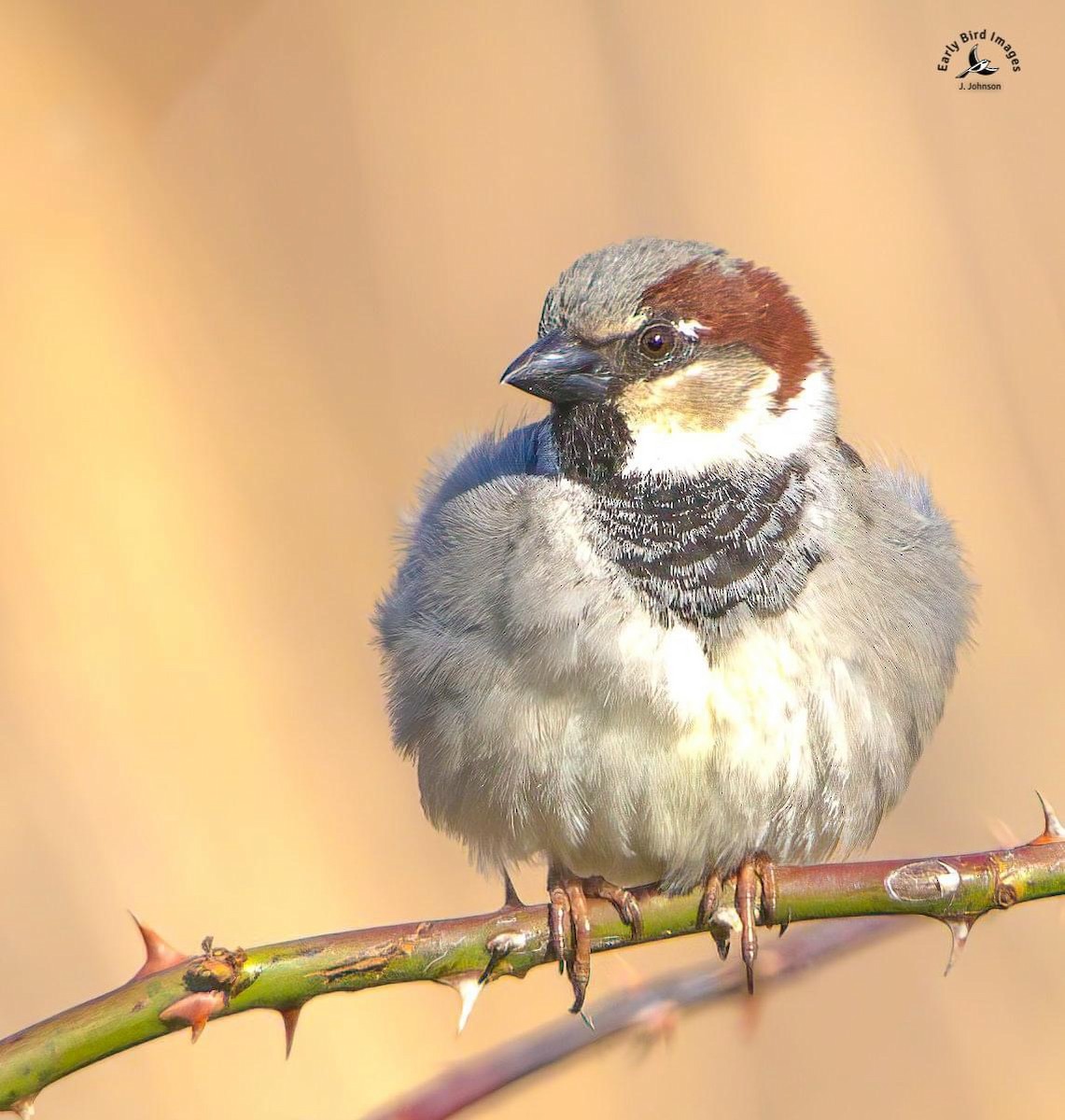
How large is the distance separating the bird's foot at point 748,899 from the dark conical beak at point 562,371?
95cm

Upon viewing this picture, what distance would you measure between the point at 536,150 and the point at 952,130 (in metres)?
1.13

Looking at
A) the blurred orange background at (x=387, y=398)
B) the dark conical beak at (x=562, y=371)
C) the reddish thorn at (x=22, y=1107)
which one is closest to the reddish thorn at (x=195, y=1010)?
the reddish thorn at (x=22, y=1107)

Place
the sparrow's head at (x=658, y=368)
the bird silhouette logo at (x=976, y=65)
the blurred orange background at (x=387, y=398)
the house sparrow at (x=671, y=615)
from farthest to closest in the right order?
1. the bird silhouette logo at (x=976, y=65)
2. the blurred orange background at (x=387, y=398)
3. the sparrow's head at (x=658, y=368)
4. the house sparrow at (x=671, y=615)

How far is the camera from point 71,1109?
3615 mm

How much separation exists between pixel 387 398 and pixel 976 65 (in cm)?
184

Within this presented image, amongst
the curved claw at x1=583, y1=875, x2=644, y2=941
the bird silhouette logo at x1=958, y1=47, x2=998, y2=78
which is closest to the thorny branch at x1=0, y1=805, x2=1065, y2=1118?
the curved claw at x1=583, y1=875, x2=644, y2=941

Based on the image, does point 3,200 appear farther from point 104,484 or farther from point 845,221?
point 845,221

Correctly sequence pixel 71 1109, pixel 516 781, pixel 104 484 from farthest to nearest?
pixel 104 484 → pixel 71 1109 → pixel 516 781

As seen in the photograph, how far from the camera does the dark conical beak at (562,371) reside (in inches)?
111

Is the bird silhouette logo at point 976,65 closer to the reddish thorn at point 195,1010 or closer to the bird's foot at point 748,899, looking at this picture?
the bird's foot at point 748,899

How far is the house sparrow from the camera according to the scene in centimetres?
275

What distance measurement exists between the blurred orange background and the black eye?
900 millimetres

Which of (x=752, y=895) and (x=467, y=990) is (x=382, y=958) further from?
(x=752, y=895)

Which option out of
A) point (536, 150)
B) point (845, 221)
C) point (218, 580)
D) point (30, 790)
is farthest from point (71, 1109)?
point (845, 221)
